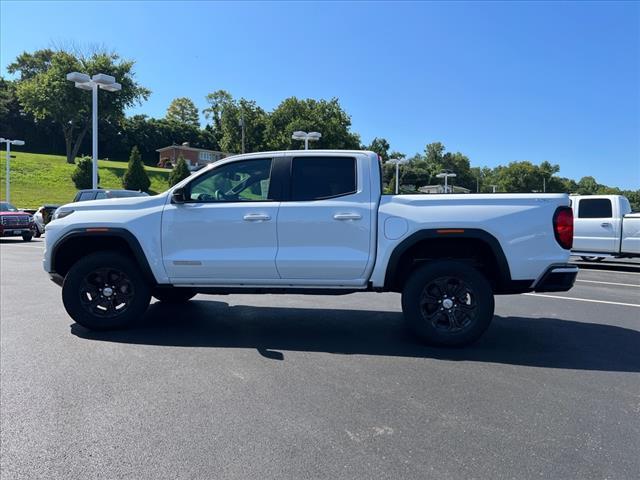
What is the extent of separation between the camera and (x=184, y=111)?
119 m

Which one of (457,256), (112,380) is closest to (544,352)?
(457,256)

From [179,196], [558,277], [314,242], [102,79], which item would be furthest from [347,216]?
[102,79]

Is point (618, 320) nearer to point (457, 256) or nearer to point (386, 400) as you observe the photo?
point (457, 256)

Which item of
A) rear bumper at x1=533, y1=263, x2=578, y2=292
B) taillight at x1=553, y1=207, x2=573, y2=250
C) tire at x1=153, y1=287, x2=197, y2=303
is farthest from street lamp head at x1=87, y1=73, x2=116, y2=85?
rear bumper at x1=533, y1=263, x2=578, y2=292

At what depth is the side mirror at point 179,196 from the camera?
552 centimetres

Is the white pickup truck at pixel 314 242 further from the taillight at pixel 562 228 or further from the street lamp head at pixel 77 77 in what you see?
the street lamp head at pixel 77 77

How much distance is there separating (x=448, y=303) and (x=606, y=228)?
9557 millimetres

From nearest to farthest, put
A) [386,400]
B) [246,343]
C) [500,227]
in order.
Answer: [386,400]
[500,227]
[246,343]

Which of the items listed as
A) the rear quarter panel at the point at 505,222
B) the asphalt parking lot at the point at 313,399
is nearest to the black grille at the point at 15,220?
the asphalt parking lot at the point at 313,399

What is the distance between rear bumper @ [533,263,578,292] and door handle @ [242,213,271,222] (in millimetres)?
2846

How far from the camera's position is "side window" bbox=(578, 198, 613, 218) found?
12.7 m

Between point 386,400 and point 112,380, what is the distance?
229cm

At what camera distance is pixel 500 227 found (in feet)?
16.2

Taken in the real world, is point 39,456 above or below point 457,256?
below
